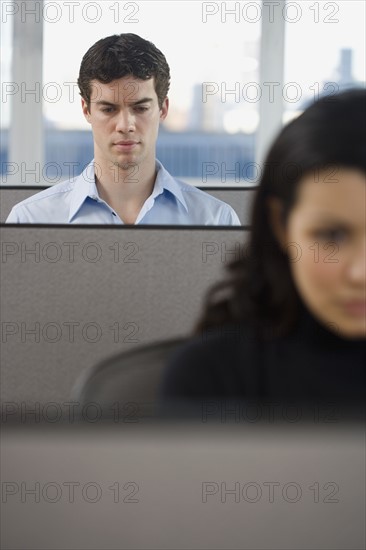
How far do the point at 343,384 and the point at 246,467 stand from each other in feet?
1.29

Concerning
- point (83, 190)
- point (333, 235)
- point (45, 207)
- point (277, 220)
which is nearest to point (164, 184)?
point (83, 190)

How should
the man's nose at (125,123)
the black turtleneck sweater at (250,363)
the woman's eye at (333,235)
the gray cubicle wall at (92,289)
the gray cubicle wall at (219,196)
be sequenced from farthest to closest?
the gray cubicle wall at (219,196) → the man's nose at (125,123) → the gray cubicle wall at (92,289) → the black turtleneck sweater at (250,363) → the woman's eye at (333,235)

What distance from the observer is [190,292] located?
1.36m

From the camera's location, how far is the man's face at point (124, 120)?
1829 millimetres

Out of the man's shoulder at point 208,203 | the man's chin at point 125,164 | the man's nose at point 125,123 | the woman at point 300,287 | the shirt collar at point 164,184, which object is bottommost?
the woman at point 300,287

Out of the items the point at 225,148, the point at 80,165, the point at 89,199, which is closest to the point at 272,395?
the point at 89,199

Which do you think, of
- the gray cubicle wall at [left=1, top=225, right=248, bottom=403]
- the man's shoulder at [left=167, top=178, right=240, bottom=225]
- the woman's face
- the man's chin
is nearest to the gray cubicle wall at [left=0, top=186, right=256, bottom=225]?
the man's shoulder at [left=167, top=178, right=240, bottom=225]

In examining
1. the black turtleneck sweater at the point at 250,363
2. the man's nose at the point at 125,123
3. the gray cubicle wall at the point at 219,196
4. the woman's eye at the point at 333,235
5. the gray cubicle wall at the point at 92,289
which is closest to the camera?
the woman's eye at the point at 333,235

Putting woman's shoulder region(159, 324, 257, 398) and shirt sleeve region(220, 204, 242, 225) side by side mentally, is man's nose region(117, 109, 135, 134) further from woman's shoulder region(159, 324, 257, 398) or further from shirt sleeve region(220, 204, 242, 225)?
woman's shoulder region(159, 324, 257, 398)

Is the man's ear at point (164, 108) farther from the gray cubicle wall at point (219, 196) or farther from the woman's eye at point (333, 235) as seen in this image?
the woman's eye at point (333, 235)

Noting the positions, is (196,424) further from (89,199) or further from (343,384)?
(89,199)

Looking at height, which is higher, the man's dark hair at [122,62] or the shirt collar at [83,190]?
the man's dark hair at [122,62]

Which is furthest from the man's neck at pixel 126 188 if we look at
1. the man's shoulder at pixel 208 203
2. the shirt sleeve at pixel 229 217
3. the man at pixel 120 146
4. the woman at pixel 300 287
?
the woman at pixel 300 287

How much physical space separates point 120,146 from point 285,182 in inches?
42.5
